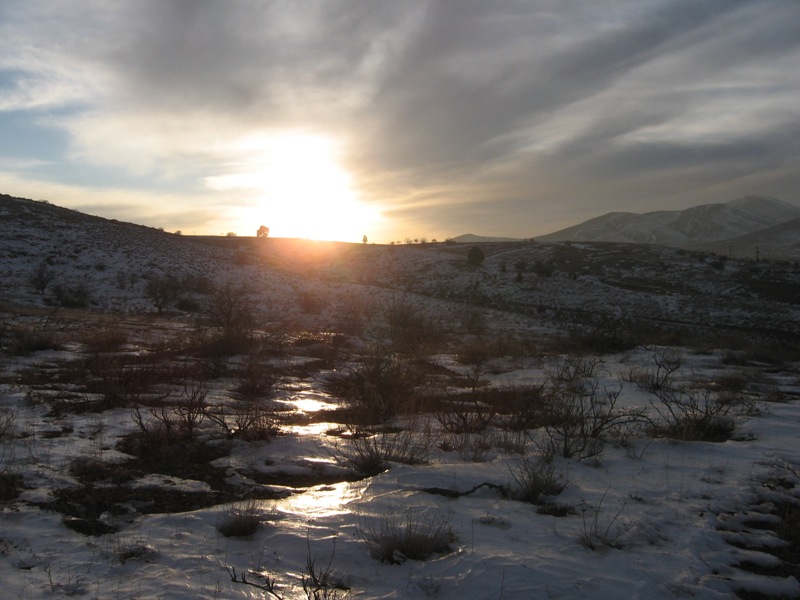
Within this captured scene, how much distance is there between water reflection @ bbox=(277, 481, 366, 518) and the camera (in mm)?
3668

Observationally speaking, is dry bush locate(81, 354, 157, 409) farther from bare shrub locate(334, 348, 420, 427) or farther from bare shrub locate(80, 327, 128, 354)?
bare shrub locate(334, 348, 420, 427)

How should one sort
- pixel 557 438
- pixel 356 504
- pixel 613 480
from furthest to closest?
pixel 557 438 < pixel 613 480 < pixel 356 504

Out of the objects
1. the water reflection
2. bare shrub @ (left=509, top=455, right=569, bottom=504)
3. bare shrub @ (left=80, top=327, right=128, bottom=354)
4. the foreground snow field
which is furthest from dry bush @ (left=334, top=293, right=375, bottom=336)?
bare shrub @ (left=509, top=455, right=569, bottom=504)

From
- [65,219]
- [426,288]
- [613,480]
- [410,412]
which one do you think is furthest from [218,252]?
[613,480]

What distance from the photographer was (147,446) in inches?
196

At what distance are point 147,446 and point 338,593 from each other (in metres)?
3.28

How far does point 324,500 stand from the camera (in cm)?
391

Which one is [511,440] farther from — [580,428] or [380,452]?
[380,452]

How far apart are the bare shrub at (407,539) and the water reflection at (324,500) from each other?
44 centimetres

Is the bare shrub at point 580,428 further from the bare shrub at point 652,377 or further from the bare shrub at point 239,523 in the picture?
the bare shrub at point 239,523

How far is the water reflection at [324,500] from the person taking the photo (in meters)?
3.67

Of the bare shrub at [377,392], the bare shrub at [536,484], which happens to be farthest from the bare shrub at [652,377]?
the bare shrub at [536,484]

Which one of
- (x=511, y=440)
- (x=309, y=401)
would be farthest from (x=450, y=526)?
(x=309, y=401)

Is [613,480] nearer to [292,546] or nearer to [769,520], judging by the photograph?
[769,520]
